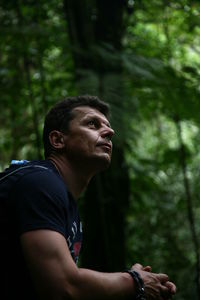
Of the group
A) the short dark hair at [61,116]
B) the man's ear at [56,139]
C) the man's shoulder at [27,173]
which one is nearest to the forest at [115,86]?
the short dark hair at [61,116]

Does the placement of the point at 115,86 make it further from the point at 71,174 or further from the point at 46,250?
the point at 46,250

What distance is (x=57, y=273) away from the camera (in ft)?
5.20

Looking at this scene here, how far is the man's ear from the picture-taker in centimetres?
227

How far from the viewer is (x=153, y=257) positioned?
6055 millimetres

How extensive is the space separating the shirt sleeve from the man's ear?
0.43 meters

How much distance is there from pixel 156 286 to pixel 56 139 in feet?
2.90

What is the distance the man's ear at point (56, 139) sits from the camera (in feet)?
7.43

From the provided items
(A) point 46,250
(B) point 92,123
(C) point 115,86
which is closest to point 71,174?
(B) point 92,123

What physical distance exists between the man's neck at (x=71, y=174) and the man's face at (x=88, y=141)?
0.03 metres

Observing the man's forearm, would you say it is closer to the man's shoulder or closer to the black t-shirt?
the black t-shirt

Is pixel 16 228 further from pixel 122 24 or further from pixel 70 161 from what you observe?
pixel 122 24

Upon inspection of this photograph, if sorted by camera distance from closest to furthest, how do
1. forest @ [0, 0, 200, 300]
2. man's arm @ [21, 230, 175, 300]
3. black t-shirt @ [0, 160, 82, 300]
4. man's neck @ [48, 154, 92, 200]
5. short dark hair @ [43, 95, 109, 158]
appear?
man's arm @ [21, 230, 175, 300]
black t-shirt @ [0, 160, 82, 300]
man's neck @ [48, 154, 92, 200]
short dark hair @ [43, 95, 109, 158]
forest @ [0, 0, 200, 300]

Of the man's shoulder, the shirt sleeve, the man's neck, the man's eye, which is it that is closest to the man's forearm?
the shirt sleeve

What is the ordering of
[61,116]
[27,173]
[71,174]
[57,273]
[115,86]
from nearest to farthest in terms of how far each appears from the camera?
[57,273] → [27,173] → [71,174] → [61,116] → [115,86]
